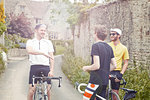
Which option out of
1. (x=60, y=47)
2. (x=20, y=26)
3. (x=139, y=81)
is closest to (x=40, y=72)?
(x=139, y=81)

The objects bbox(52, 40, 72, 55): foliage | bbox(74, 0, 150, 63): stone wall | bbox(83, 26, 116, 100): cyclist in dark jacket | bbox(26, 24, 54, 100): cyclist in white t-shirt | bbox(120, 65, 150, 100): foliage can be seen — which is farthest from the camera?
bbox(52, 40, 72, 55): foliage

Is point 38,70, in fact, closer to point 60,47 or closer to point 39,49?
point 39,49

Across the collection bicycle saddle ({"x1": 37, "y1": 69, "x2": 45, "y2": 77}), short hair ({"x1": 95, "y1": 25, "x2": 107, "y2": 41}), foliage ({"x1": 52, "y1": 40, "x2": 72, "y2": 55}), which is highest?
short hair ({"x1": 95, "y1": 25, "x2": 107, "y2": 41})

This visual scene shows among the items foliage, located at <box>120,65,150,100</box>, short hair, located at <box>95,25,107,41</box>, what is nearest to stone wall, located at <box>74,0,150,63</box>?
foliage, located at <box>120,65,150,100</box>

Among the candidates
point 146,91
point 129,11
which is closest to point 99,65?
point 146,91

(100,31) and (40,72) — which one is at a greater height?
(100,31)

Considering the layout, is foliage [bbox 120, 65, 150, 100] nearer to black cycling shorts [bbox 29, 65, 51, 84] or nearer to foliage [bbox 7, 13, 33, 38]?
black cycling shorts [bbox 29, 65, 51, 84]

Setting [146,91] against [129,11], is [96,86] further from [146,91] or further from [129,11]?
[129,11]

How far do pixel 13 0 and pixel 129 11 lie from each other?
3782 cm

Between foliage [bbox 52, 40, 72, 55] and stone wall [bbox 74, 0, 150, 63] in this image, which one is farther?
foliage [bbox 52, 40, 72, 55]

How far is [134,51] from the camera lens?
9.04 m

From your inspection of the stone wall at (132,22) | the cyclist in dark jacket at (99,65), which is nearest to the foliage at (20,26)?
the stone wall at (132,22)

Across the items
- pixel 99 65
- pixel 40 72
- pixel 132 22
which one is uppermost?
pixel 132 22

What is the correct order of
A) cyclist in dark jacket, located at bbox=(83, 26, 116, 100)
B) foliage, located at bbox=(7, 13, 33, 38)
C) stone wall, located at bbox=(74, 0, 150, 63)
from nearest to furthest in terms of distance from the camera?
cyclist in dark jacket, located at bbox=(83, 26, 116, 100) < stone wall, located at bbox=(74, 0, 150, 63) < foliage, located at bbox=(7, 13, 33, 38)
